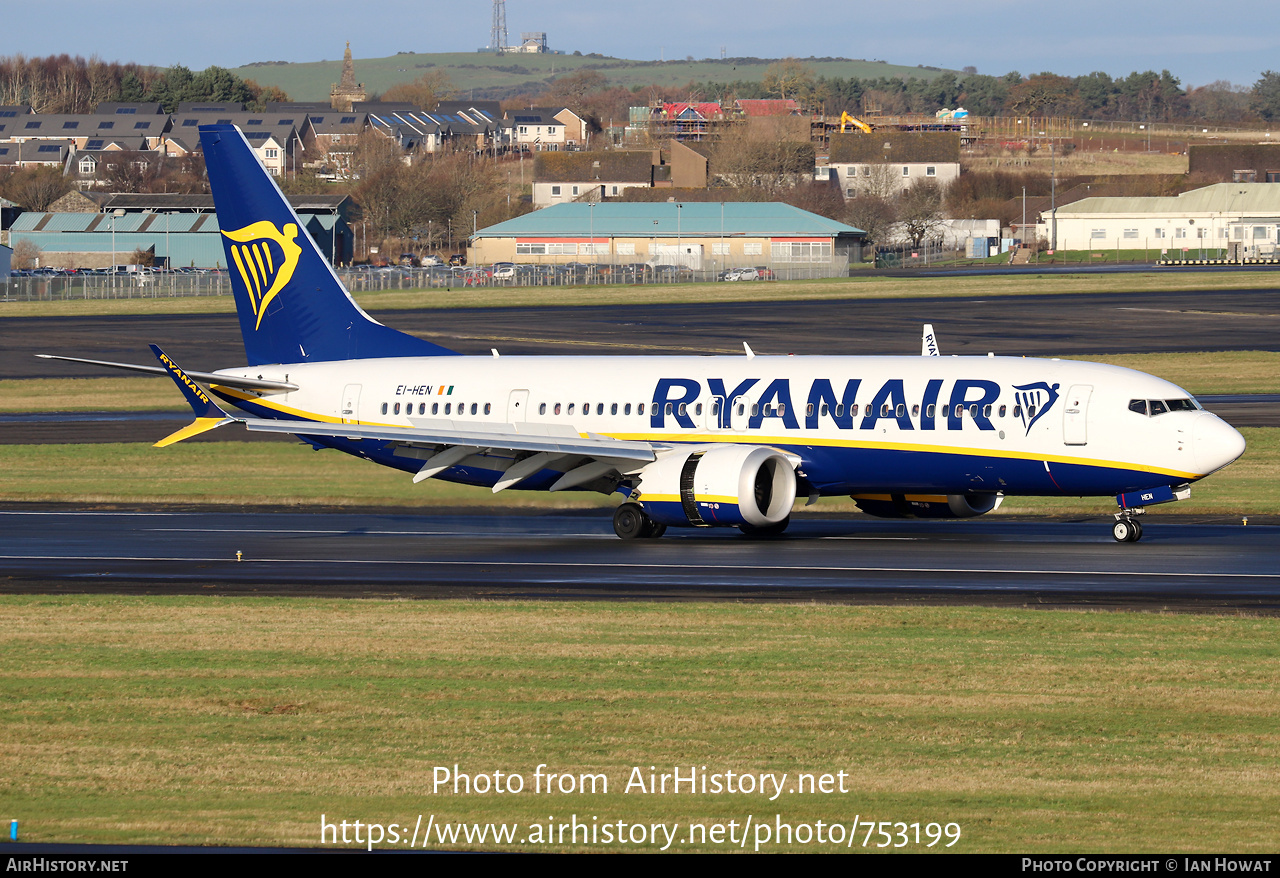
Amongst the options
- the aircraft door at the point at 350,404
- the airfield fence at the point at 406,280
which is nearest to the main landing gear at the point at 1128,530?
the aircraft door at the point at 350,404

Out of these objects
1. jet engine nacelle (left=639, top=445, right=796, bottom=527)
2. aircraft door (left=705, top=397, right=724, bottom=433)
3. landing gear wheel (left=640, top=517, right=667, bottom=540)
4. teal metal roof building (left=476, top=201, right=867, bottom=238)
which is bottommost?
landing gear wheel (left=640, top=517, right=667, bottom=540)

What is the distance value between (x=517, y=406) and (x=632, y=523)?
17.2 feet

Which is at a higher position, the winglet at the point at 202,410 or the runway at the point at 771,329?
the winglet at the point at 202,410

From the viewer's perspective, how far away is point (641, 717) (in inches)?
810

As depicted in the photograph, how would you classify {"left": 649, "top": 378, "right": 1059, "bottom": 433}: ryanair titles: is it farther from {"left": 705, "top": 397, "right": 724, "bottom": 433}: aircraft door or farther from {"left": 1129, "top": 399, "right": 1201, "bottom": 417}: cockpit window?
{"left": 1129, "top": 399, "right": 1201, "bottom": 417}: cockpit window

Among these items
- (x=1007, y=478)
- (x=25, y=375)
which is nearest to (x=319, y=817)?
(x=1007, y=478)

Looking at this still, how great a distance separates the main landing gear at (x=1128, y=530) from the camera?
3875cm

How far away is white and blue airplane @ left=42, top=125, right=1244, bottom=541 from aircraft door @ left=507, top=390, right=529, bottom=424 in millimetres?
42

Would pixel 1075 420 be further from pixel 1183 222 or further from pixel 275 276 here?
pixel 1183 222

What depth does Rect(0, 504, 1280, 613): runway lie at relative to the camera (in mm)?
31969

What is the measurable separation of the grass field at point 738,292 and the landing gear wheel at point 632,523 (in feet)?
280

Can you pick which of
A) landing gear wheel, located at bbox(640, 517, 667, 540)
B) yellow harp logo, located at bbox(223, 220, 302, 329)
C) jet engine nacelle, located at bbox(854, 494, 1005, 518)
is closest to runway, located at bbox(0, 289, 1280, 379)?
jet engine nacelle, located at bbox(854, 494, 1005, 518)

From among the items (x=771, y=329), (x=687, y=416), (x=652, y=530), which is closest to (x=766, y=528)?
(x=652, y=530)

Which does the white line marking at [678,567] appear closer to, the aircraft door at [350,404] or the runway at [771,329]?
the aircraft door at [350,404]
